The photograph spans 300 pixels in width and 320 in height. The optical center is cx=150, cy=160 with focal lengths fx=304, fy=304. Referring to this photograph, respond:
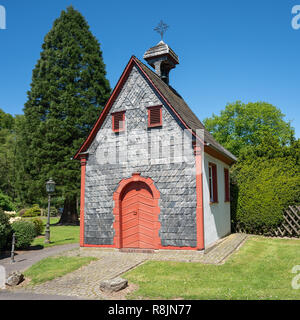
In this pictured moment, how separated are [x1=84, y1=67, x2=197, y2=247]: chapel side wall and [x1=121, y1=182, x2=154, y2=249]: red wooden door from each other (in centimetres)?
53

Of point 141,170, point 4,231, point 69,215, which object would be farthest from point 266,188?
point 69,215

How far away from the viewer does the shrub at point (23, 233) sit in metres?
15.6

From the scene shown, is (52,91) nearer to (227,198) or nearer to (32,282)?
(227,198)

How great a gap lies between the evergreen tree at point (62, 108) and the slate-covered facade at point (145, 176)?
12157 millimetres

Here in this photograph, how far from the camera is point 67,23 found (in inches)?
1116

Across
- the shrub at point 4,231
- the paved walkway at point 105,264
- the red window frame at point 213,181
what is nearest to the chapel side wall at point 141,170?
the paved walkway at point 105,264

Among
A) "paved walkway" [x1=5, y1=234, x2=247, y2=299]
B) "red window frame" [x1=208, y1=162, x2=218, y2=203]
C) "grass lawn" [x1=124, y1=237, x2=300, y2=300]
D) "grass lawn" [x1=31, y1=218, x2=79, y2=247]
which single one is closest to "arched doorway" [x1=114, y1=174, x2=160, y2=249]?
"paved walkway" [x1=5, y1=234, x2=247, y2=299]

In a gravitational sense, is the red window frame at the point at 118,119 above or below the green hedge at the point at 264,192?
above

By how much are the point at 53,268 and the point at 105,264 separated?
181 centimetres

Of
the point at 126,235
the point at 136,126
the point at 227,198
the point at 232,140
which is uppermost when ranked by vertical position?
the point at 232,140

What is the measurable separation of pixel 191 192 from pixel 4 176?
4554cm

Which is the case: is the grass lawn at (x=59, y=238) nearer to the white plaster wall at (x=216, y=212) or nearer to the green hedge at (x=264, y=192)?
the white plaster wall at (x=216, y=212)

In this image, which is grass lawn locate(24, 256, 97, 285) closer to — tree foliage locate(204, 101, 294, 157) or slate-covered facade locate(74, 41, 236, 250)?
slate-covered facade locate(74, 41, 236, 250)
